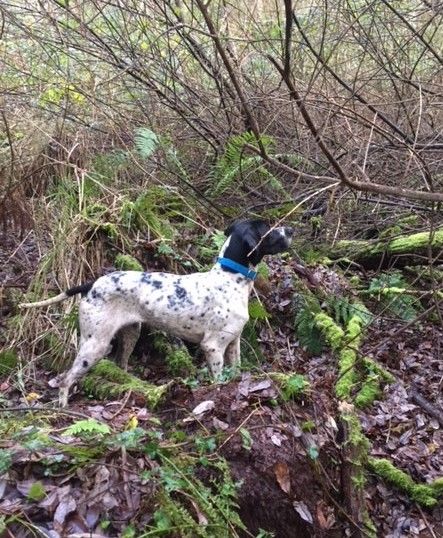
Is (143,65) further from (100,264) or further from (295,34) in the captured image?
(100,264)

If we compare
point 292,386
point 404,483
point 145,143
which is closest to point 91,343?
point 292,386

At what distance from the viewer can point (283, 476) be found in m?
3.51

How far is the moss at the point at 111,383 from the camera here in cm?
448

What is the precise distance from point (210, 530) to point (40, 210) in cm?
418

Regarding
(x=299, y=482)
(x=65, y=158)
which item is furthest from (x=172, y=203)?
(x=299, y=482)

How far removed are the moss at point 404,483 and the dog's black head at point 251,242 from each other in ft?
5.49

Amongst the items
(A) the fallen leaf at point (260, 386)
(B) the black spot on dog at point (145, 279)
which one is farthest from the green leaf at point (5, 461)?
(B) the black spot on dog at point (145, 279)

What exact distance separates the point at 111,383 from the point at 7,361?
1061mm

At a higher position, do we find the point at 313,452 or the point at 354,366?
the point at 313,452

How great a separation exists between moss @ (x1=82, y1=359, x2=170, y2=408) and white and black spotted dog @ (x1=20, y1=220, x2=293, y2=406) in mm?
146

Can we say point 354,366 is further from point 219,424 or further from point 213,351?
point 219,424

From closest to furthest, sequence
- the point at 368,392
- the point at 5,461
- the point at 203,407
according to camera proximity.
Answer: the point at 5,461
the point at 203,407
the point at 368,392

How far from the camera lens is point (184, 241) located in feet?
20.7

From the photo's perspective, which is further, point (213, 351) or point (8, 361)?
point (8, 361)
